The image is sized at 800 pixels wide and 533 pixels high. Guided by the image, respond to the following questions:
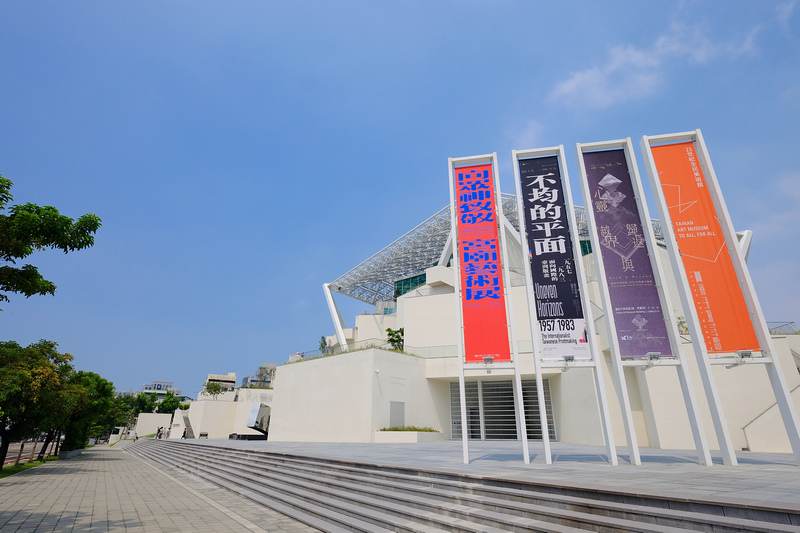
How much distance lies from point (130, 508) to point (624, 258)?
1261 cm

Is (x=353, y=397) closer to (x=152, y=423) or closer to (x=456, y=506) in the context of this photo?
(x=456, y=506)

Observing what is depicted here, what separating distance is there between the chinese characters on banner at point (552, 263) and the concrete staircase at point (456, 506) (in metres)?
4.31

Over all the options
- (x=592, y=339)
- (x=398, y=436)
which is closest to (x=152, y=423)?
(x=398, y=436)

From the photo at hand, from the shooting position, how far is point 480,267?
34.4ft

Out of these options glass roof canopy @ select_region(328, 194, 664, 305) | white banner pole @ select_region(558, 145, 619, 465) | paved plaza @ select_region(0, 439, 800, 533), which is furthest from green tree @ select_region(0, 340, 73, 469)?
glass roof canopy @ select_region(328, 194, 664, 305)

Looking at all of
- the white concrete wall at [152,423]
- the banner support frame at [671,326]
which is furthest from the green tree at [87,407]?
the white concrete wall at [152,423]

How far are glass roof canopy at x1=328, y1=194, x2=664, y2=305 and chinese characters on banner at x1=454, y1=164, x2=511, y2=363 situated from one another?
2819cm

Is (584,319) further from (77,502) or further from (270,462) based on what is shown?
(77,502)

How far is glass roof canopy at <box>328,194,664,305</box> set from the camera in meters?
41.5

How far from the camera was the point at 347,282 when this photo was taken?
48.2 meters

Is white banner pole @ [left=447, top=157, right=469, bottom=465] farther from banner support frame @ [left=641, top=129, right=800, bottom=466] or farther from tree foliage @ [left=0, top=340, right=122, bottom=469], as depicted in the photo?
tree foliage @ [left=0, top=340, right=122, bottom=469]

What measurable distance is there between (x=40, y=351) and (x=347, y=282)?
106 ft

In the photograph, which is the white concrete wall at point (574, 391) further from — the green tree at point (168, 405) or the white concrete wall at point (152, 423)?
the green tree at point (168, 405)

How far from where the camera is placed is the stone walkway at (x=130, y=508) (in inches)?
267
